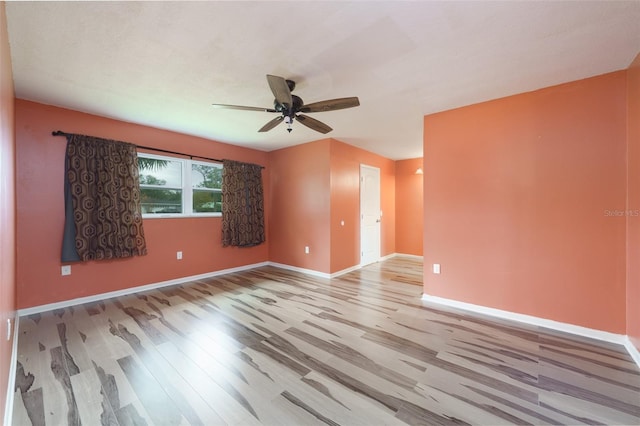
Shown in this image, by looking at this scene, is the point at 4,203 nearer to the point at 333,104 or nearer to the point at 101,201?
the point at 101,201

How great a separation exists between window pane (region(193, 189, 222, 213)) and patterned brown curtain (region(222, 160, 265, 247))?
0.17m

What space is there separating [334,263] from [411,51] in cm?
335

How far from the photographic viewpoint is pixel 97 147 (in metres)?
3.25

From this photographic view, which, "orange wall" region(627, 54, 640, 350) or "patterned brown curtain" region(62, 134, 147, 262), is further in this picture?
"patterned brown curtain" region(62, 134, 147, 262)

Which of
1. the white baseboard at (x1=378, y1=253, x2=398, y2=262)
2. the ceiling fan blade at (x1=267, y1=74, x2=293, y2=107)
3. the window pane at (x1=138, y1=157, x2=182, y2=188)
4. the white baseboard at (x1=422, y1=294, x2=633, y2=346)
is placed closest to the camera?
the ceiling fan blade at (x1=267, y1=74, x2=293, y2=107)

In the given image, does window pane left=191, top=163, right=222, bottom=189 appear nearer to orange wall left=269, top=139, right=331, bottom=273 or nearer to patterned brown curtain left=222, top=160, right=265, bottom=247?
patterned brown curtain left=222, top=160, right=265, bottom=247

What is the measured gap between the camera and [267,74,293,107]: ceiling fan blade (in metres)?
1.85

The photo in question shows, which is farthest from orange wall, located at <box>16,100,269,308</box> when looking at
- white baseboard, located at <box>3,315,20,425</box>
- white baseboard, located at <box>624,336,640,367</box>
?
white baseboard, located at <box>624,336,640,367</box>

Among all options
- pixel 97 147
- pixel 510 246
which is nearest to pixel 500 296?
pixel 510 246

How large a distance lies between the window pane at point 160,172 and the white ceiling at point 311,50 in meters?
0.98

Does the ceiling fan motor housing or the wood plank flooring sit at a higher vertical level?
the ceiling fan motor housing

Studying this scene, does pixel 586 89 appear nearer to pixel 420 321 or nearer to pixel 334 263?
pixel 420 321

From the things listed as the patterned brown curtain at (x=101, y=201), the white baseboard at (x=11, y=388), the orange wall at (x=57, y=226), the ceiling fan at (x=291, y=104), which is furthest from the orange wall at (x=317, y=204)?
the white baseboard at (x=11, y=388)

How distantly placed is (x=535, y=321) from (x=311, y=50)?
3.43 meters
